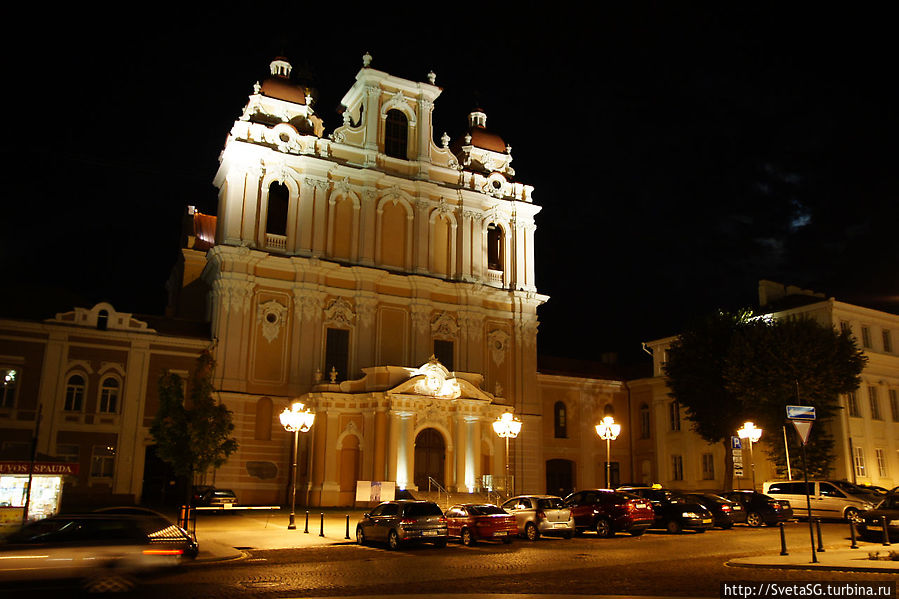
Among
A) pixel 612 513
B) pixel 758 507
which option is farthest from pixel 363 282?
pixel 758 507

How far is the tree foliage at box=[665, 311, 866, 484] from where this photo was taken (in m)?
38.7

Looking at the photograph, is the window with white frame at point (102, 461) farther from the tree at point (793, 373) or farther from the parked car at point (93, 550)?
the tree at point (793, 373)

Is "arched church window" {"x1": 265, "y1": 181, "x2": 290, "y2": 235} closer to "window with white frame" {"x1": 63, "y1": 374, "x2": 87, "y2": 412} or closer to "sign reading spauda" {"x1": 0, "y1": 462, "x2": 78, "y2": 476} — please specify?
"window with white frame" {"x1": 63, "y1": 374, "x2": 87, "y2": 412}

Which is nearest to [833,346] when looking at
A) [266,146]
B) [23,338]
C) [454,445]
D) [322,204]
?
[454,445]

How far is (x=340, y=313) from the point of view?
4666cm

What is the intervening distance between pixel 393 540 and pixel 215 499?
16778 millimetres

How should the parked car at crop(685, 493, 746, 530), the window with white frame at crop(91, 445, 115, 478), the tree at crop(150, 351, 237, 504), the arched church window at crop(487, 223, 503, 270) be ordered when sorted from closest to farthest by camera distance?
1. the parked car at crop(685, 493, 746, 530)
2. the tree at crop(150, 351, 237, 504)
3. the window with white frame at crop(91, 445, 115, 478)
4. the arched church window at crop(487, 223, 503, 270)

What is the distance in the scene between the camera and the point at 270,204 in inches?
1864

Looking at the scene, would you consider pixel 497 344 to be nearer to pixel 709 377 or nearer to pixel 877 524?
pixel 709 377

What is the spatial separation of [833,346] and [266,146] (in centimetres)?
3292

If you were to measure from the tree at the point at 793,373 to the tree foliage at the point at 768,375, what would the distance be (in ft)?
0.16

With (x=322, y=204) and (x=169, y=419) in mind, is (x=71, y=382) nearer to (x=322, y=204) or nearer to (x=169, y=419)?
(x=169, y=419)

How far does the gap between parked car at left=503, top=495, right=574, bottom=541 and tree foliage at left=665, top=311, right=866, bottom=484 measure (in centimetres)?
1724

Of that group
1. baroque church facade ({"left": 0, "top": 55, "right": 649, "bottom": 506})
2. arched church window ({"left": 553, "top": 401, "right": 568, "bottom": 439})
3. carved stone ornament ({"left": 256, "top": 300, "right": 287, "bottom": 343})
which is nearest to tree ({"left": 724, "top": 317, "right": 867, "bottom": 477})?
baroque church facade ({"left": 0, "top": 55, "right": 649, "bottom": 506})
